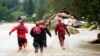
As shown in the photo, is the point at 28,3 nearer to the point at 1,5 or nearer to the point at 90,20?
the point at 1,5

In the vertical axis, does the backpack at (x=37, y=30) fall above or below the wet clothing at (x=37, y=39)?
above

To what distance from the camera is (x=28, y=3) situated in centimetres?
13638

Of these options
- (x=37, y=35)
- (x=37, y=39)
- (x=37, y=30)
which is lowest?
(x=37, y=39)

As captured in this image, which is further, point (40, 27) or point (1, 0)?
point (1, 0)

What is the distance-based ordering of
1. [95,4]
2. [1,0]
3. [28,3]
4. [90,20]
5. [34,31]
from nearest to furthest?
[34,31]
[95,4]
[90,20]
[1,0]
[28,3]

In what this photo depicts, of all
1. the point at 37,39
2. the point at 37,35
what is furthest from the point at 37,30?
the point at 37,39

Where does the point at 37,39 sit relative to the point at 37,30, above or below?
below

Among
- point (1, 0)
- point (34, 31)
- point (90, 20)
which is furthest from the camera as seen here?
point (1, 0)

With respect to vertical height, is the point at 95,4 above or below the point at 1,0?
below

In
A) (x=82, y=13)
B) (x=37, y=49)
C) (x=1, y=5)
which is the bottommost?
(x=37, y=49)

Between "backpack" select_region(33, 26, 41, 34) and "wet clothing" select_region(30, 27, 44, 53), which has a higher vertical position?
"backpack" select_region(33, 26, 41, 34)

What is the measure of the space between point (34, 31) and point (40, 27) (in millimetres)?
450

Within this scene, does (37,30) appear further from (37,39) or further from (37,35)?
(37,39)

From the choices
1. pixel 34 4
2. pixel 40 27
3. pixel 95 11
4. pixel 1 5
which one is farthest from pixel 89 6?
pixel 34 4
